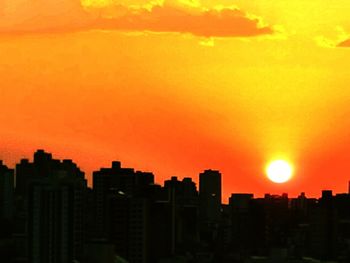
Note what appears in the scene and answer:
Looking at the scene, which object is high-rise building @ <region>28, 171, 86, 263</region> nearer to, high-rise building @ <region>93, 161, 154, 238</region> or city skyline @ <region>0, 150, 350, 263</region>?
city skyline @ <region>0, 150, 350, 263</region>

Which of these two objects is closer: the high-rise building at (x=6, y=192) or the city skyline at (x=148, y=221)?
the city skyline at (x=148, y=221)

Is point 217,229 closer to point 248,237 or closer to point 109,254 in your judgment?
point 248,237

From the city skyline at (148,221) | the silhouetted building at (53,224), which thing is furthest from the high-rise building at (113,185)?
the silhouetted building at (53,224)

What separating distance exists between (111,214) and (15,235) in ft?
33.0

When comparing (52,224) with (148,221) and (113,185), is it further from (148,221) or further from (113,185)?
(113,185)

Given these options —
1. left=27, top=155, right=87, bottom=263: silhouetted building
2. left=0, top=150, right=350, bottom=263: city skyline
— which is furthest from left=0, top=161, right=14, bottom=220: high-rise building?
left=27, top=155, right=87, bottom=263: silhouetted building

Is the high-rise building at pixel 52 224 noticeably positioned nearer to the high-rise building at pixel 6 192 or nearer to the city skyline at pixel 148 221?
the city skyline at pixel 148 221

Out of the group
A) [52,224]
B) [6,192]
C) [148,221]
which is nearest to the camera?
[52,224]

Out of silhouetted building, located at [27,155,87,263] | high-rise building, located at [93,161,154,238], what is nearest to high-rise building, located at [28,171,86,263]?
silhouetted building, located at [27,155,87,263]

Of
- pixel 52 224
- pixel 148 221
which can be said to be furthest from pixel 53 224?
pixel 148 221

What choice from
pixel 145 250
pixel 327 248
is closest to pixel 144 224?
pixel 145 250

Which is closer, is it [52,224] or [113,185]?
[52,224]

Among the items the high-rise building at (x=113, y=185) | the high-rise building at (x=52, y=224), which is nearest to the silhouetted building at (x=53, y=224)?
the high-rise building at (x=52, y=224)

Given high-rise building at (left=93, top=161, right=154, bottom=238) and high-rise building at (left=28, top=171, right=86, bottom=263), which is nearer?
high-rise building at (left=28, top=171, right=86, bottom=263)
